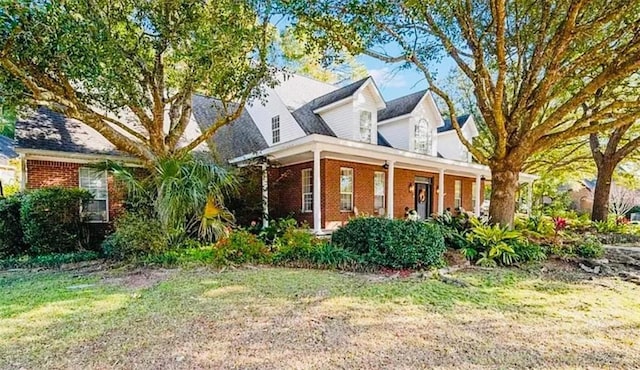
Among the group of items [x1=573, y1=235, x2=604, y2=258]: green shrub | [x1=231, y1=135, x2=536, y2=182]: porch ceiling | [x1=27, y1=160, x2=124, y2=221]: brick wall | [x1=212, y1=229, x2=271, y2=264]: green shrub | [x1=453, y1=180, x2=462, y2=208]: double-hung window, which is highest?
[x1=231, y1=135, x2=536, y2=182]: porch ceiling

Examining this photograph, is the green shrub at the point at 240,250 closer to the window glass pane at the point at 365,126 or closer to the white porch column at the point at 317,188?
the white porch column at the point at 317,188

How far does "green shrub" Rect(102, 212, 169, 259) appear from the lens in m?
7.49

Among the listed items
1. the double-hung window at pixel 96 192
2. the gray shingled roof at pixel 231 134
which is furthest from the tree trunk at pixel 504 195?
the double-hung window at pixel 96 192

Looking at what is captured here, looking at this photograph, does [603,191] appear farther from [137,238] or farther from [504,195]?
[137,238]

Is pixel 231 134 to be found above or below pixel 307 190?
above

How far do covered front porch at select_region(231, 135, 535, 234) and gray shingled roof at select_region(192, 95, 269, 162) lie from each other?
1.05 meters

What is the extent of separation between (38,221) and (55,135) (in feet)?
11.9

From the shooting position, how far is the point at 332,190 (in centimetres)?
1290

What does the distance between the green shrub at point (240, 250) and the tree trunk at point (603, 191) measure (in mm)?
14657

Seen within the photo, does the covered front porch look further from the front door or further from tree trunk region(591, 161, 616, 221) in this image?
tree trunk region(591, 161, 616, 221)

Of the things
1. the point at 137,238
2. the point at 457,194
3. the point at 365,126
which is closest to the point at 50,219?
the point at 137,238

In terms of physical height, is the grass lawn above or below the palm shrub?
below

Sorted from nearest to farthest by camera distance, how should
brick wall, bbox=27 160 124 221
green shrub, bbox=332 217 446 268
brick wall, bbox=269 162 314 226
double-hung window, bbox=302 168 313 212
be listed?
green shrub, bbox=332 217 446 268 < brick wall, bbox=27 160 124 221 < double-hung window, bbox=302 168 313 212 < brick wall, bbox=269 162 314 226

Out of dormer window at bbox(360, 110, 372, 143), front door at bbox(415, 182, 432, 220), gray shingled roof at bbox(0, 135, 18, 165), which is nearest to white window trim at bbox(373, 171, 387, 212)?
dormer window at bbox(360, 110, 372, 143)
